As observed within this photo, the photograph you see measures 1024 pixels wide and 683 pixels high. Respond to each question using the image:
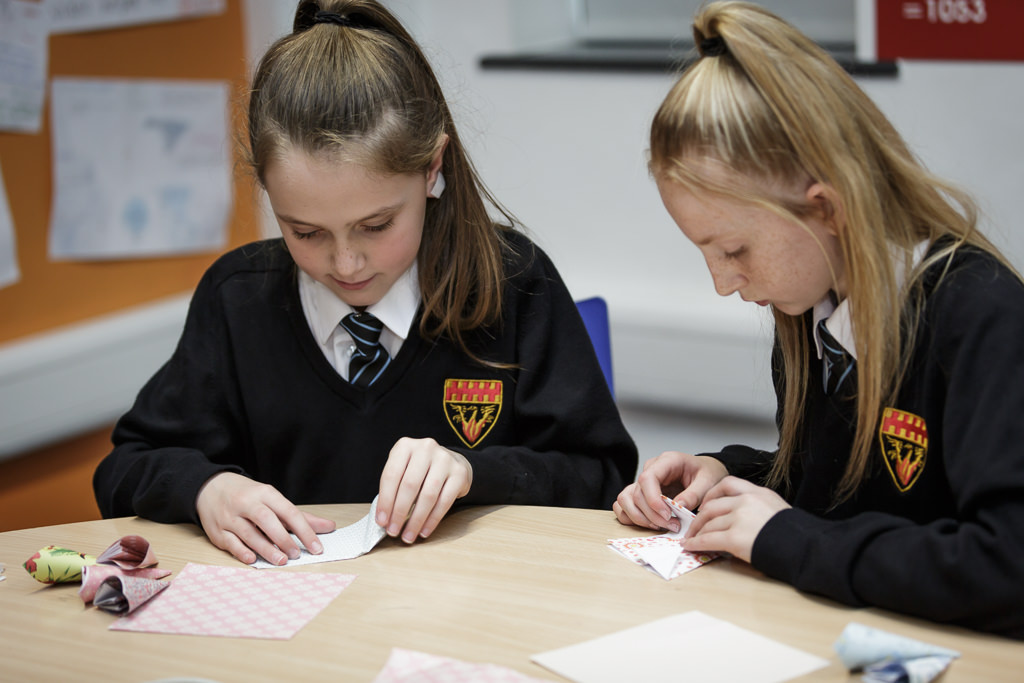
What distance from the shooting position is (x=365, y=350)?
141 cm

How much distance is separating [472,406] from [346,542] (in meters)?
0.33

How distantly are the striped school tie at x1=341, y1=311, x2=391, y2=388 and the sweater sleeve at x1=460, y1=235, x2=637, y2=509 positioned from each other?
Result: 181 mm

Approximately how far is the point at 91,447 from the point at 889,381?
82.2 inches

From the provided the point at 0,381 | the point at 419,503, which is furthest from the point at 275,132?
the point at 0,381

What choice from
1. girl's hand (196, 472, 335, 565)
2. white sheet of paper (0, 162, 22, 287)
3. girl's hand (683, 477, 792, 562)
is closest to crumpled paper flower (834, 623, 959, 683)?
girl's hand (683, 477, 792, 562)

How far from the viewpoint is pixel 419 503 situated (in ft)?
3.68

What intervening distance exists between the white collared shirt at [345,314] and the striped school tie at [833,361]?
535 mm

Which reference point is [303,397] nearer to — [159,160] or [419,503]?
[419,503]

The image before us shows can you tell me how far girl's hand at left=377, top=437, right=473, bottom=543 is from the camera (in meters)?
1.12

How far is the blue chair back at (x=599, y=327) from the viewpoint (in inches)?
64.1

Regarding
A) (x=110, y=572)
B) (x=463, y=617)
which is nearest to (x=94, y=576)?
(x=110, y=572)

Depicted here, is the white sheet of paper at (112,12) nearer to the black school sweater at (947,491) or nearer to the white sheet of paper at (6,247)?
the white sheet of paper at (6,247)

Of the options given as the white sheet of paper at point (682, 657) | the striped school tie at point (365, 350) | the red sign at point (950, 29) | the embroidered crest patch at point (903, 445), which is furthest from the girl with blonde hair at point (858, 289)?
the red sign at point (950, 29)

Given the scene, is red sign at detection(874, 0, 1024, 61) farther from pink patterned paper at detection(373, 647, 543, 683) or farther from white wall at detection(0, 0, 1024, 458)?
pink patterned paper at detection(373, 647, 543, 683)
